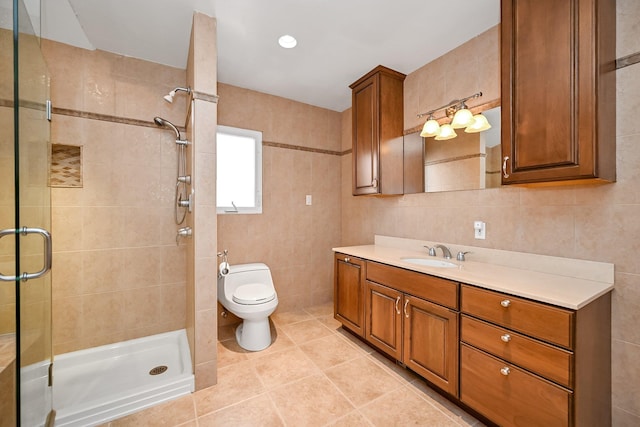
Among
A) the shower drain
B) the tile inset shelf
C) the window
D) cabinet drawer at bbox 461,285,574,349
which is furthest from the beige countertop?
the tile inset shelf

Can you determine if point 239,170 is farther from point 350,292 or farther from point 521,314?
point 521,314

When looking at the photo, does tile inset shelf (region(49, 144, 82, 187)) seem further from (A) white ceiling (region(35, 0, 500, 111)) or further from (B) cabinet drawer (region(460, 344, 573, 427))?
(B) cabinet drawer (region(460, 344, 573, 427))

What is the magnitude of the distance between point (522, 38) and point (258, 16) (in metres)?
1.60

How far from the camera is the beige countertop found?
1.15 metres

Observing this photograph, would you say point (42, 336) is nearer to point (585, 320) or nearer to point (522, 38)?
point (585, 320)

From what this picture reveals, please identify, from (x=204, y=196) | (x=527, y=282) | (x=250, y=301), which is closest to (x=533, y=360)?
(x=527, y=282)

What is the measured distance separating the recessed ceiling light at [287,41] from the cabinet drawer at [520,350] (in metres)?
2.24

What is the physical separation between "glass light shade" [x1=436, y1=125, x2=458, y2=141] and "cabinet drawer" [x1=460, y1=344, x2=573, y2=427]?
1.53 meters

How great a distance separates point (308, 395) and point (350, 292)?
0.90 metres

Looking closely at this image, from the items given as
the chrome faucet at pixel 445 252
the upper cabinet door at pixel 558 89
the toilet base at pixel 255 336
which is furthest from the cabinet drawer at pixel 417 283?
the toilet base at pixel 255 336

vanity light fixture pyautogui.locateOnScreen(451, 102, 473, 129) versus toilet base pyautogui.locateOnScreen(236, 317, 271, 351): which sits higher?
vanity light fixture pyautogui.locateOnScreen(451, 102, 473, 129)

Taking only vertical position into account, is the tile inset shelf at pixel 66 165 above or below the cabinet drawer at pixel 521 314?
above

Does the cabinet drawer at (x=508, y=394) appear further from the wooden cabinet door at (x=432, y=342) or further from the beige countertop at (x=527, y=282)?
the beige countertop at (x=527, y=282)

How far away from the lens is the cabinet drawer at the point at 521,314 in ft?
3.59
